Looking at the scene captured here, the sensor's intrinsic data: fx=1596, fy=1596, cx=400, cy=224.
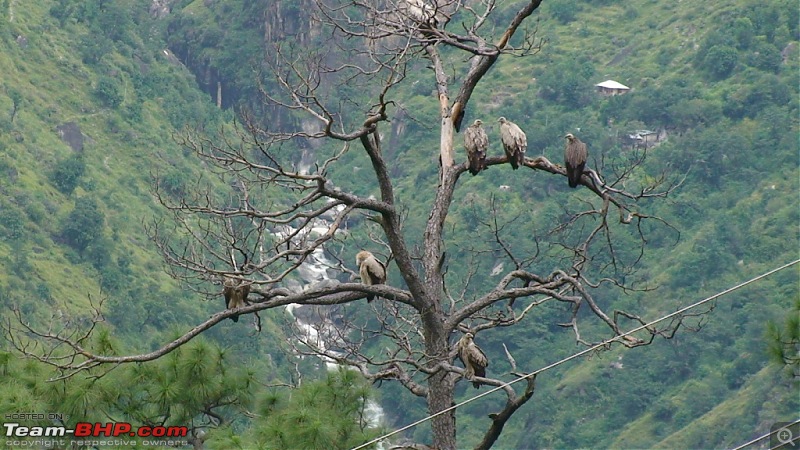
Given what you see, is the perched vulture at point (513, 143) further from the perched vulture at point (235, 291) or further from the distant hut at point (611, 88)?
the distant hut at point (611, 88)

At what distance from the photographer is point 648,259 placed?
55.4 meters

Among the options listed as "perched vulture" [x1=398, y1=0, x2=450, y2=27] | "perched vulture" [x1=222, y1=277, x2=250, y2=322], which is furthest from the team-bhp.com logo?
"perched vulture" [x1=398, y1=0, x2=450, y2=27]

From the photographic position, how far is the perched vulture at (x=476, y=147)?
1209cm

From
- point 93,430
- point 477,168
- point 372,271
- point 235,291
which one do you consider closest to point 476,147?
point 477,168

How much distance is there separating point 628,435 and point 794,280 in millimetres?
7220

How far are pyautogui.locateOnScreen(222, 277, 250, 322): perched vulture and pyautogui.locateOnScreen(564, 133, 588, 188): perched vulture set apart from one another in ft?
8.56

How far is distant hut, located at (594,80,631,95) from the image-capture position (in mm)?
67812

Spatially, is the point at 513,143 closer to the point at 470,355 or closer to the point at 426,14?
the point at 426,14

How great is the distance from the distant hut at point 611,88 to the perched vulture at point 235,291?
55.8m

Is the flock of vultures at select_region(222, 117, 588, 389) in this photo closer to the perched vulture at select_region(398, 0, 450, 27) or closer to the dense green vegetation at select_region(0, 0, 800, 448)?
the perched vulture at select_region(398, 0, 450, 27)

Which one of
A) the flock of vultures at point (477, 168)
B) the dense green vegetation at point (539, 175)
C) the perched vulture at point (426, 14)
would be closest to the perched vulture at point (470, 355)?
the flock of vultures at point (477, 168)

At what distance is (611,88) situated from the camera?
67875 millimetres

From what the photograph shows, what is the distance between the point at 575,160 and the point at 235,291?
9.33 feet

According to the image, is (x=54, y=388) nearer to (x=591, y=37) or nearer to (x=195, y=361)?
(x=195, y=361)
